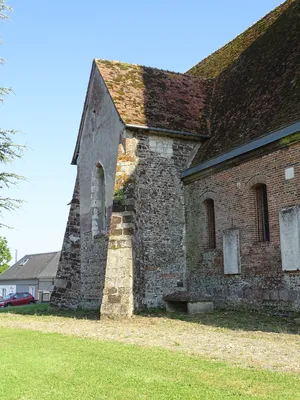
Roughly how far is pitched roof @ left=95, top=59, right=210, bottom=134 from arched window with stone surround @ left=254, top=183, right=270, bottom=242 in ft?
13.0

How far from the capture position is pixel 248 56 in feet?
55.7

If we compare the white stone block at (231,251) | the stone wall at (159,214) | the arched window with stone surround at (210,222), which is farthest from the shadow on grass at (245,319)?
the arched window with stone surround at (210,222)

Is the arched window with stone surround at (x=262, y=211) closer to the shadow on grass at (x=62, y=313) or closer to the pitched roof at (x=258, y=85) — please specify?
the pitched roof at (x=258, y=85)

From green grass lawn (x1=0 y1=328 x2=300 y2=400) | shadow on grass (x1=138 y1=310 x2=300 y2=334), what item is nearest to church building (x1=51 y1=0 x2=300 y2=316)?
shadow on grass (x1=138 y1=310 x2=300 y2=334)

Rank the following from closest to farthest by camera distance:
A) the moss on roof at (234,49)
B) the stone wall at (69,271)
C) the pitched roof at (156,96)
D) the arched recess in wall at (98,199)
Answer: the pitched roof at (156,96)
the moss on roof at (234,49)
the arched recess in wall at (98,199)
the stone wall at (69,271)

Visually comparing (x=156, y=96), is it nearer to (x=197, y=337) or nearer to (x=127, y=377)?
(x=197, y=337)

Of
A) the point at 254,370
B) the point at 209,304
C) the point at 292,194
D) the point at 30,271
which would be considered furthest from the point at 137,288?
the point at 30,271

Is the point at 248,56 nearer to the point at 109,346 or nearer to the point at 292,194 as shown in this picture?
the point at 292,194

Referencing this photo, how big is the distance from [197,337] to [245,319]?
2.92 m

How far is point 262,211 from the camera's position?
43.4 ft

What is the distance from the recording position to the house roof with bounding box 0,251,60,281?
149 ft

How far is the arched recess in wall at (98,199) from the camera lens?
18.0 m

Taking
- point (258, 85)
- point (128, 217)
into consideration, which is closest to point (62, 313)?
point (128, 217)

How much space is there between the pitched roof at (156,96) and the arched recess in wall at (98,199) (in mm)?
2989
